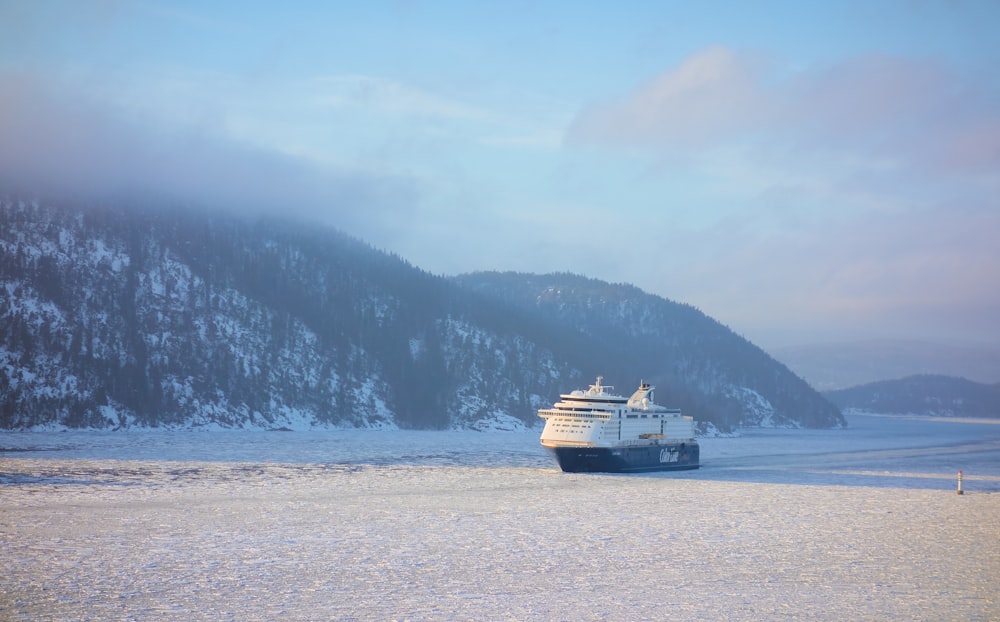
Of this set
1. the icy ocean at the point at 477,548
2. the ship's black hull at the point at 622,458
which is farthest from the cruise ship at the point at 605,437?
the icy ocean at the point at 477,548

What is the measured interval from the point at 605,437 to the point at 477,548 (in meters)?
41.1

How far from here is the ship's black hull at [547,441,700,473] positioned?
70.1m

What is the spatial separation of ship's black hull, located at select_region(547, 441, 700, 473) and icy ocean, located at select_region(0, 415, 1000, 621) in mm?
8579

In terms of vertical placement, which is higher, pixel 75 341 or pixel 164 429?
pixel 75 341

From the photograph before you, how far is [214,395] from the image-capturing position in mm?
178125

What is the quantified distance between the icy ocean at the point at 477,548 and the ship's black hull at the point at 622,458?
8579mm

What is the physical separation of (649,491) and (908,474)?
31989 mm

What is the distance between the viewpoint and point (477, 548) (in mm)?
31047

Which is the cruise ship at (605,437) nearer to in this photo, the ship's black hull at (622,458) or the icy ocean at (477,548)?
the ship's black hull at (622,458)

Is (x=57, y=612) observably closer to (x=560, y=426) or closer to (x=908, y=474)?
(x=560, y=426)

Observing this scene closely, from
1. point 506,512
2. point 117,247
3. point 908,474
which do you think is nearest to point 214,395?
point 117,247

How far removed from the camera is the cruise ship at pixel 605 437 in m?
70.2

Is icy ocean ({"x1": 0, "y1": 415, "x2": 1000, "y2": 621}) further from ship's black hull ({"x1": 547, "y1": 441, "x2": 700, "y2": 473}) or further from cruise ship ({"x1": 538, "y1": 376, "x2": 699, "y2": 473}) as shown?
cruise ship ({"x1": 538, "y1": 376, "x2": 699, "y2": 473})

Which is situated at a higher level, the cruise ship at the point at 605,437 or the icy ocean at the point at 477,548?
the cruise ship at the point at 605,437
